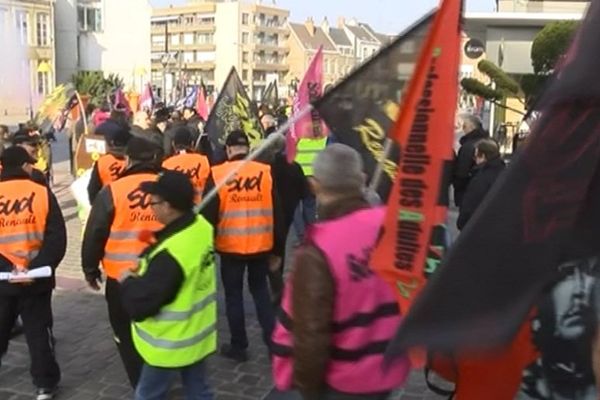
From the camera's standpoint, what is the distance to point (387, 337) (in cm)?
315

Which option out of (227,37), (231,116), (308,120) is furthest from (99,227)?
(227,37)

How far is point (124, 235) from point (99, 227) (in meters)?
0.17

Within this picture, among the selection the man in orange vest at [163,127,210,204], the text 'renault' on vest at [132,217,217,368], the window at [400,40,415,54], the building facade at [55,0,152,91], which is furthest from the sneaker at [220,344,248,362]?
the building facade at [55,0,152,91]

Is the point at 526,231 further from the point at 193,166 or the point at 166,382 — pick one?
the point at 193,166

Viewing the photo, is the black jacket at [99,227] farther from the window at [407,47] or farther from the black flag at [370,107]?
the window at [407,47]

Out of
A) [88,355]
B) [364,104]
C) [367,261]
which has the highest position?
[364,104]

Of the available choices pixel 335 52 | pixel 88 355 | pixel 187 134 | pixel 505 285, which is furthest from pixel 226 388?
pixel 335 52

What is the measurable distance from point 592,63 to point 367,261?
168cm

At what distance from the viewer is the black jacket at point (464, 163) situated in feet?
30.9

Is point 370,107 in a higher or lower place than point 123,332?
higher

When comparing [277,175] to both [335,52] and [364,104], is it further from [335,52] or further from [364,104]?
[335,52]

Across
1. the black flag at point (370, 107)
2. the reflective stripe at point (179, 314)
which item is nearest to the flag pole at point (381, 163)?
the black flag at point (370, 107)

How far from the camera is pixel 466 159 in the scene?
9.48 m

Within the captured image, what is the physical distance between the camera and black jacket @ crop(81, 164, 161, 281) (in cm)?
487
